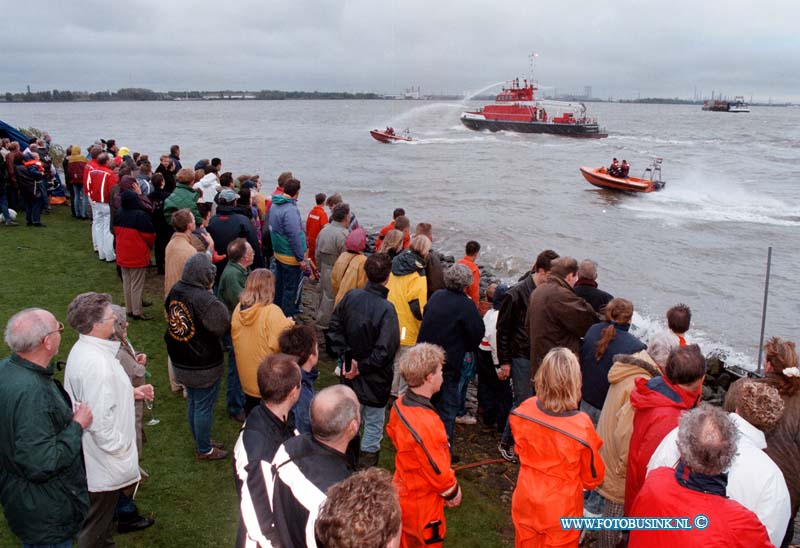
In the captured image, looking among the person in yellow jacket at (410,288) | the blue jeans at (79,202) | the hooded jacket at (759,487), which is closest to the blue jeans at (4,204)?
the blue jeans at (79,202)

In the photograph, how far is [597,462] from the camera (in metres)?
3.14

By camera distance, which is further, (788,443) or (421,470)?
(788,443)

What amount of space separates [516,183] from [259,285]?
31.7 m

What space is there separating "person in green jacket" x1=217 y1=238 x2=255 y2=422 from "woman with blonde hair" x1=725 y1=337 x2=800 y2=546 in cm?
397

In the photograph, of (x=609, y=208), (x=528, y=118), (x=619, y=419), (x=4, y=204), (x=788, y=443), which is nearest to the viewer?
(x=788, y=443)

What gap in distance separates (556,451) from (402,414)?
0.86 meters

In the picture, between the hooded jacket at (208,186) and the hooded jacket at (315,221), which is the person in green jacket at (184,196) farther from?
the hooded jacket at (315,221)

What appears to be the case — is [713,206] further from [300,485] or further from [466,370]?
[300,485]

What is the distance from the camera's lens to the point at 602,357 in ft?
14.7

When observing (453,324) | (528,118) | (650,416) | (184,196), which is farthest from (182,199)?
(528,118)

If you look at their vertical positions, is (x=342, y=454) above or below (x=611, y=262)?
above

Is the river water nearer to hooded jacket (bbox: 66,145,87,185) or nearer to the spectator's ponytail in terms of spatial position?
the spectator's ponytail

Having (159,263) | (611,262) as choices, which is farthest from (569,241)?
(159,263)

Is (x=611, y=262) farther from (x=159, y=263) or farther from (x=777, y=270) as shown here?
(x=159, y=263)
